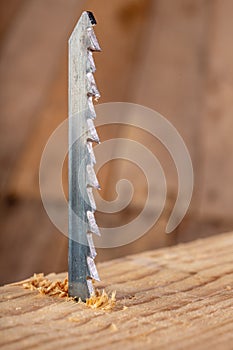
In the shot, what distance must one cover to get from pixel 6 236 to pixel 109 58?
25.4 inches

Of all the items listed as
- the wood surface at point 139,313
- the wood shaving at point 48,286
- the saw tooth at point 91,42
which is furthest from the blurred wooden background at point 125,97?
the saw tooth at point 91,42

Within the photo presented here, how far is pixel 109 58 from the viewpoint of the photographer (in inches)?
82.0

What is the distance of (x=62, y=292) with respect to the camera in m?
0.81

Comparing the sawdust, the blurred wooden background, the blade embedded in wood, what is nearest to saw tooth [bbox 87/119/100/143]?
the blade embedded in wood

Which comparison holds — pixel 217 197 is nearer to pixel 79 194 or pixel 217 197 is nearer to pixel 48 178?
pixel 48 178

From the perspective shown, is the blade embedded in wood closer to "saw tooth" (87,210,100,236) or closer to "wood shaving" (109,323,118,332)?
"saw tooth" (87,210,100,236)

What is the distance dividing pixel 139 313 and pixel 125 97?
1394 millimetres

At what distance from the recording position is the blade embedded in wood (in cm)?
77

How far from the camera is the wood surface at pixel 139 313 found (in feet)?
2.06

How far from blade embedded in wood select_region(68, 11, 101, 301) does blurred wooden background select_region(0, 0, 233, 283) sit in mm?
1141

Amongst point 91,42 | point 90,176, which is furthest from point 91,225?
point 91,42

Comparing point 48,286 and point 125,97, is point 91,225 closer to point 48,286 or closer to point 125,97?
point 48,286

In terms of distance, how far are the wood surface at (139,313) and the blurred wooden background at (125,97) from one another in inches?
37.3

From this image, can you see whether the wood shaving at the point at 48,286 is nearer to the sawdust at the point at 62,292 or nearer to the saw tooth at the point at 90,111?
the sawdust at the point at 62,292
